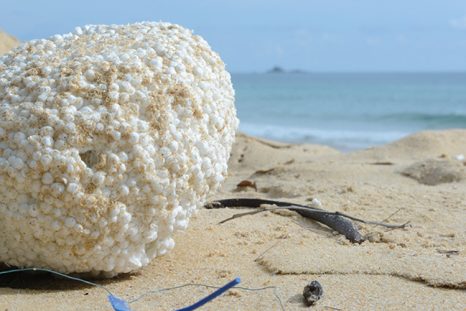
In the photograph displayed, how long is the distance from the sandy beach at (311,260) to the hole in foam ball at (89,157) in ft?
1.68

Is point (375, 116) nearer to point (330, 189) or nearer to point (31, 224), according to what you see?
point (330, 189)

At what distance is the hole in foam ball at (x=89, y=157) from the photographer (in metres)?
2.56

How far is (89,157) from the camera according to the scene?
257cm

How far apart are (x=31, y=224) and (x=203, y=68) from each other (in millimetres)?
1023

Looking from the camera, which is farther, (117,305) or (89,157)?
(89,157)

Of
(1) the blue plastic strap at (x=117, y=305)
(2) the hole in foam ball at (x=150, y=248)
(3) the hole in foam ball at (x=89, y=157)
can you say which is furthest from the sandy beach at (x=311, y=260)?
(3) the hole in foam ball at (x=89, y=157)

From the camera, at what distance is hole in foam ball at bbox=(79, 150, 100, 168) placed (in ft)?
8.38

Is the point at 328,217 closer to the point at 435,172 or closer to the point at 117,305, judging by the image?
the point at 117,305

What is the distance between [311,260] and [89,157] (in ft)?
3.54

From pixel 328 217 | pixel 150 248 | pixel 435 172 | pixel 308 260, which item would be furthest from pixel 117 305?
pixel 435 172

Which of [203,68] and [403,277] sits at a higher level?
[203,68]

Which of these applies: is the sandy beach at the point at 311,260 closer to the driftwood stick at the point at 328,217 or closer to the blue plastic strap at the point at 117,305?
the driftwood stick at the point at 328,217

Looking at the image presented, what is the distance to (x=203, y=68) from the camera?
→ 299 centimetres

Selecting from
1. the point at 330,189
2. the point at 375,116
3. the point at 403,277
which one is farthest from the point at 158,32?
the point at 375,116
